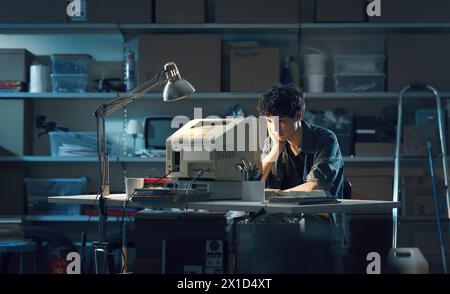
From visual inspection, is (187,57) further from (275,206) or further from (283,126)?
(275,206)

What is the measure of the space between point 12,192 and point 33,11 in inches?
46.7

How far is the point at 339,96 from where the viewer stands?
4.58 meters

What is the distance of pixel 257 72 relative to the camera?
15.1ft

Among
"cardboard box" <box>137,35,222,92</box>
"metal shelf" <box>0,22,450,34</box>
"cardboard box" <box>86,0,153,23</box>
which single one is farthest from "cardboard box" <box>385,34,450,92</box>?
"cardboard box" <box>86,0,153,23</box>

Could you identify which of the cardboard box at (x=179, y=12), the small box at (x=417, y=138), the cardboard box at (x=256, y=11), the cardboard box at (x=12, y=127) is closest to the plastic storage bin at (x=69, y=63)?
the cardboard box at (x=12, y=127)

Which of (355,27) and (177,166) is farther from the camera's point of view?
(355,27)

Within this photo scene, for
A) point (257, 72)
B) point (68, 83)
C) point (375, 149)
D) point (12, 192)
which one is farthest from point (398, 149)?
point (12, 192)

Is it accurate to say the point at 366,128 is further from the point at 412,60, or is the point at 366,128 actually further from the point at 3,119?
the point at 3,119

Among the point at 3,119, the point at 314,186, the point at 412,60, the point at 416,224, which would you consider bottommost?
the point at 416,224

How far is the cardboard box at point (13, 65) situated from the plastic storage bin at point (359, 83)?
6.72ft

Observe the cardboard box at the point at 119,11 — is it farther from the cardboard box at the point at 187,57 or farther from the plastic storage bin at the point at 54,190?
the plastic storage bin at the point at 54,190
